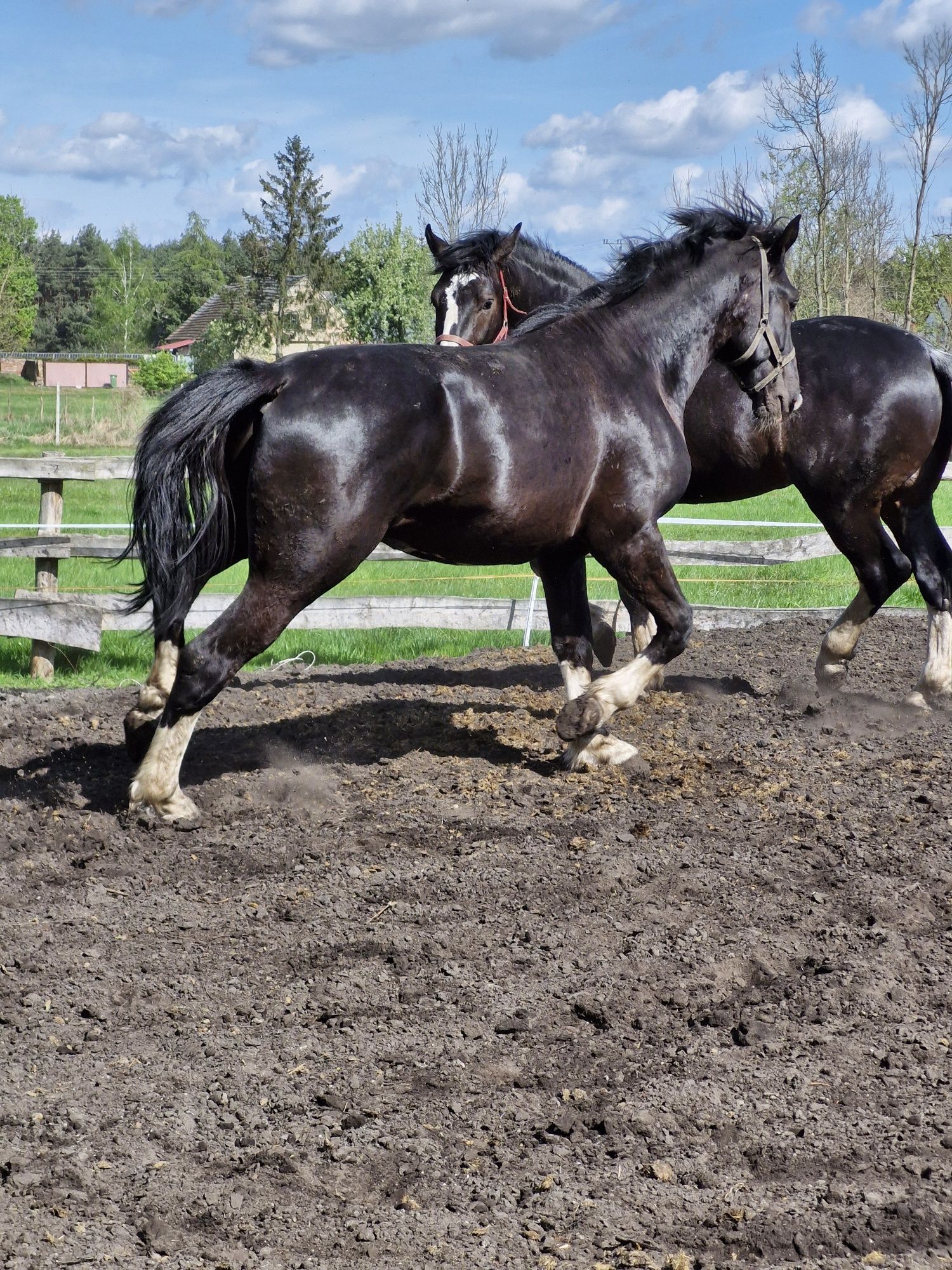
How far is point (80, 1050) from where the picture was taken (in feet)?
10.4

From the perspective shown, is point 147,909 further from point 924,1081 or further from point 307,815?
point 924,1081

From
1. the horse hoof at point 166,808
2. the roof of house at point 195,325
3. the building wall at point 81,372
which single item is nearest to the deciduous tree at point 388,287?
the roof of house at point 195,325

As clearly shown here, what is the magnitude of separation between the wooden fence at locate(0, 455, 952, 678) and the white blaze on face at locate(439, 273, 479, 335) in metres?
2.23

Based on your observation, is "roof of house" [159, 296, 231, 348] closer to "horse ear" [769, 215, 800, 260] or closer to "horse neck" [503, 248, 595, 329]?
"horse neck" [503, 248, 595, 329]

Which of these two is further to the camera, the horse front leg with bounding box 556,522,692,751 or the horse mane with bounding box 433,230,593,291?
the horse mane with bounding box 433,230,593,291

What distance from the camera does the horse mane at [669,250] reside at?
5.50m

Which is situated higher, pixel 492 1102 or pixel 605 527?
pixel 605 527

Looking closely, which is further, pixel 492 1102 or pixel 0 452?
pixel 0 452

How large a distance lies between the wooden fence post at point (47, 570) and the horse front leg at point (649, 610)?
4.37m

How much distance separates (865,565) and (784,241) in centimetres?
213

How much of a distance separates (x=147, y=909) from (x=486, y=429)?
7.24 feet

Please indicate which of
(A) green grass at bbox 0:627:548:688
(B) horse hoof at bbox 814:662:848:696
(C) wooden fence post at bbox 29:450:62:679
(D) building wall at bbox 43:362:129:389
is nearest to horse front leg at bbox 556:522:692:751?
(B) horse hoof at bbox 814:662:848:696

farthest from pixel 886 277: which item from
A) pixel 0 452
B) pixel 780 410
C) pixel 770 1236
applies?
pixel 770 1236

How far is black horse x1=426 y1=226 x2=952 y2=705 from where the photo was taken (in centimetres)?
670
